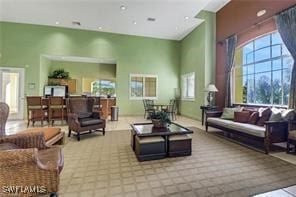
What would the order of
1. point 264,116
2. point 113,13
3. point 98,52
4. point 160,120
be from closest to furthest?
point 160,120 < point 264,116 < point 113,13 < point 98,52

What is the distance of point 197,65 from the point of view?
815 centimetres

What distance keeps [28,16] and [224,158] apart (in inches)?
339

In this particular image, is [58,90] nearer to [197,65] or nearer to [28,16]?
[28,16]

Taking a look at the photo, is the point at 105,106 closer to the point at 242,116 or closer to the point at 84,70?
the point at 84,70

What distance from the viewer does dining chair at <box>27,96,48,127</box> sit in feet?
20.0

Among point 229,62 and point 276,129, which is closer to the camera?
point 276,129

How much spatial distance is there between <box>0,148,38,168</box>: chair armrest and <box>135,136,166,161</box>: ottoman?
6.00ft

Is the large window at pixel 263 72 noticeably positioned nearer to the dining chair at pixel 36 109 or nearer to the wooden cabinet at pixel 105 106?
the wooden cabinet at pixel 105 106

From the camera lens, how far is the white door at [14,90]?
7.79 meters

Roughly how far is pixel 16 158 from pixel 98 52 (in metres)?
7.92

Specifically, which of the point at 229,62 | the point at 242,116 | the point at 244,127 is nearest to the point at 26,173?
the point at 244,127

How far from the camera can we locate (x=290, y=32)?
4.31 meters

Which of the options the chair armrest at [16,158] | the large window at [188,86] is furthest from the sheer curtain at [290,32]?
the chair armrest at [16,158]

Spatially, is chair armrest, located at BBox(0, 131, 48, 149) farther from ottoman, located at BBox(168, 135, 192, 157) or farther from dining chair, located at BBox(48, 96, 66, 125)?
dining chair, located at BBox(48, 96, 66, 125)
